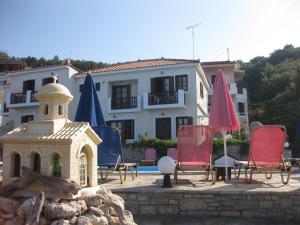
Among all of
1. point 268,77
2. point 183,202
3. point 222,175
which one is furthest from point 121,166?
point 268,77

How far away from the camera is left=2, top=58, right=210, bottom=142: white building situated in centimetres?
2270

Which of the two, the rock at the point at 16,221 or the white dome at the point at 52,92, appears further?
the white dome at the point at 52,92

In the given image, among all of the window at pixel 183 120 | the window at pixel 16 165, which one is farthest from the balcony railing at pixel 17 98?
the window at pixel 16 165

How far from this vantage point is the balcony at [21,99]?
26281 millimetres

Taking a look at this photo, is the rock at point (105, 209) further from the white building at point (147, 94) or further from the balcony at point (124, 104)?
the balcony at point (124, 104)

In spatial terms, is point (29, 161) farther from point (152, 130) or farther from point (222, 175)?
point (152, 130)

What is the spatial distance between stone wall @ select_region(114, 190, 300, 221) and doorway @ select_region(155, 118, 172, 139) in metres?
16.5

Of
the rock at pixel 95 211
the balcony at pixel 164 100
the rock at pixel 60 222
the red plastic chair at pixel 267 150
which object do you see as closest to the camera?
the rock at pixel 60 222

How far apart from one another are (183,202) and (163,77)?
17.6 meters

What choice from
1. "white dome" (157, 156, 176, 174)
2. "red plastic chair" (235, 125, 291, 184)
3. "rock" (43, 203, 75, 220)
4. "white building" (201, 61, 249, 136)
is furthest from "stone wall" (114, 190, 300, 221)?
"white building" (201, 61, 249, 136)

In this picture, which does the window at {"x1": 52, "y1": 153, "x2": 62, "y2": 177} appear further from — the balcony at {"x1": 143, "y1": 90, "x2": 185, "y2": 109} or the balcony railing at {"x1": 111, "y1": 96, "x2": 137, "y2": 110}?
the balcony railing at {"x1": 111, "y1": 96, "x2": 137, "y2": 110}

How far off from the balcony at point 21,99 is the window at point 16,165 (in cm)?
2182

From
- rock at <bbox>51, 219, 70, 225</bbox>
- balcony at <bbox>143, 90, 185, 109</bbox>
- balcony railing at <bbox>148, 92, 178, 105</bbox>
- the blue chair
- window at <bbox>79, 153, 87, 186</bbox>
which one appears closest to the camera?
rock at <bbox>51, 219, 70, 225</bbox>

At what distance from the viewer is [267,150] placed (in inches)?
294
